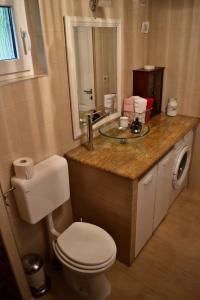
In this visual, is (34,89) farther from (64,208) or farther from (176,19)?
(176,19)

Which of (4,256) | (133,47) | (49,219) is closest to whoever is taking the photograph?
(4,256)

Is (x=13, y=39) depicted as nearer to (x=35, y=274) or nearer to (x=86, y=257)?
(x=86, y=257)

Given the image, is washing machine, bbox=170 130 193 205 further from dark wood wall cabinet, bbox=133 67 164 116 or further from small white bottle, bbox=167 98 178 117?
dark wood wall cabinet, bbox=133 67 164 116

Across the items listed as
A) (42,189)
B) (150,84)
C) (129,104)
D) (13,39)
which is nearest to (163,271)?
(42,189)

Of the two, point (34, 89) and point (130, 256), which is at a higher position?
point (34, 89)

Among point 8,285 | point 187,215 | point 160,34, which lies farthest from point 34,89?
point 187,215

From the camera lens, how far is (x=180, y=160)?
2107 mm

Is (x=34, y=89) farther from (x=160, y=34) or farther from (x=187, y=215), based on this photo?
(x=187, y=215)

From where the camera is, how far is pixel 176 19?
214 cm

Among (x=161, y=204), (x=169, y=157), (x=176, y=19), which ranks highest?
(x=176, y=19)

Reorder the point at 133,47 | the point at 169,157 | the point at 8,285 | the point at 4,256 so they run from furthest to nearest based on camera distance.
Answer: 1. the point at 133,47
2. the point at 169,157
3. the point at 8,285
4. the point at 4,256

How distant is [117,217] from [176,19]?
177 cm

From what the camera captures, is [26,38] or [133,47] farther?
[133,47]

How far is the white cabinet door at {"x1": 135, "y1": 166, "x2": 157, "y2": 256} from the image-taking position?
1605 millimetres
